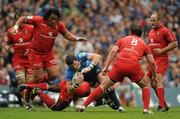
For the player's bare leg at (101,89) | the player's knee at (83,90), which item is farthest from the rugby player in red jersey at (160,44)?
the player's bare leg at (101,89)

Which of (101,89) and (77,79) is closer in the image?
(101,89)

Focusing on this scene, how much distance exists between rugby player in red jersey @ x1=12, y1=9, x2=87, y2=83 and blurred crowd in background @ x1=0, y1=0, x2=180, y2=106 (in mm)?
7472

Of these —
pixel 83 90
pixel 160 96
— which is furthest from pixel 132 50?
pixel 160 96

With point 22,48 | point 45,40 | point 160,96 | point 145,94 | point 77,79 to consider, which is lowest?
point 160,96

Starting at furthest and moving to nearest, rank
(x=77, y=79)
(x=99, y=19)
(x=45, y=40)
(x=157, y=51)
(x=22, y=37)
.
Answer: (x=99, y=19), (x=22, y=37), (x=157, y=51), (x=45, y=40), (x=77, y=79)

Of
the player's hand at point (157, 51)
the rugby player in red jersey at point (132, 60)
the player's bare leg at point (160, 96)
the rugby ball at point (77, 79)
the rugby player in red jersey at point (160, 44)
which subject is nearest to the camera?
the rugby player in red jersey at point (132, 60)

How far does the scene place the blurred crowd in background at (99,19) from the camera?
2875 centimetres

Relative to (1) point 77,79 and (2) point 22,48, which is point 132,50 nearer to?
(1) point 77,79

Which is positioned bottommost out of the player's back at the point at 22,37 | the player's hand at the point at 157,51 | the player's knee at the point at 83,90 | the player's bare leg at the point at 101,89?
the player's knee at the point at 83,90

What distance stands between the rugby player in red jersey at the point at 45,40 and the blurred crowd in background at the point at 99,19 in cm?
747

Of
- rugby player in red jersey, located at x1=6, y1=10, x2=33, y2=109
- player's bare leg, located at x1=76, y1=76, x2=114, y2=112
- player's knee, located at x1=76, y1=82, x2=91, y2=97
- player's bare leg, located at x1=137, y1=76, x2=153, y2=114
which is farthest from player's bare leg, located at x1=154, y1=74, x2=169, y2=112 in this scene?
rugby player in red jersey, located at x1=6, y1=10, x2=33, y2=109

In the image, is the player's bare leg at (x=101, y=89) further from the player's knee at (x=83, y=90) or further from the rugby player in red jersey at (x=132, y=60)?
the player's knee at (x=83, y=90)

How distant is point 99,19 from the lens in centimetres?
3125

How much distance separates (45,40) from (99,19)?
12.4m
